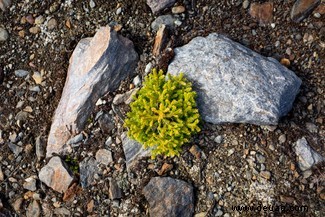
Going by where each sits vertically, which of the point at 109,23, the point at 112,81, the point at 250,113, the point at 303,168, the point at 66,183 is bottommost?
the point at 303,168

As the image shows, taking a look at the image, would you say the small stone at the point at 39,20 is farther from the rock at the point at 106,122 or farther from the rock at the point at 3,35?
the rock at the point at 106,122

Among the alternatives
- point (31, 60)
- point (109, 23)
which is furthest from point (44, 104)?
point (109, 23)

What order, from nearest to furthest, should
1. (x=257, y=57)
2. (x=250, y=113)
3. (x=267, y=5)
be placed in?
(x=250, y=113), (x=257, y=57), (x=267, y=5)

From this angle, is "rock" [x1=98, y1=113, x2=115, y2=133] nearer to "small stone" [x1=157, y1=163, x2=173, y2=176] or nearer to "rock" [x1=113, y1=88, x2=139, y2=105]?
"rock" [x1=113, y1=88, x2=139, y2=105]

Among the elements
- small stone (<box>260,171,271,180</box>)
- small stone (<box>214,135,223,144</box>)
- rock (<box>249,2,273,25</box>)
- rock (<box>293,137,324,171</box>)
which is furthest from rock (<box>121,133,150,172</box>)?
rock (<box>249,2,273,25</box>)

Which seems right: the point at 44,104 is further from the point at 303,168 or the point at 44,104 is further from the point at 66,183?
the point at 303,168

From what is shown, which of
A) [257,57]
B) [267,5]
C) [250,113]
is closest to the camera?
[250,113]

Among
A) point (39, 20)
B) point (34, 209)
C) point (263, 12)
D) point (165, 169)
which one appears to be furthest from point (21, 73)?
point (263, 12)
